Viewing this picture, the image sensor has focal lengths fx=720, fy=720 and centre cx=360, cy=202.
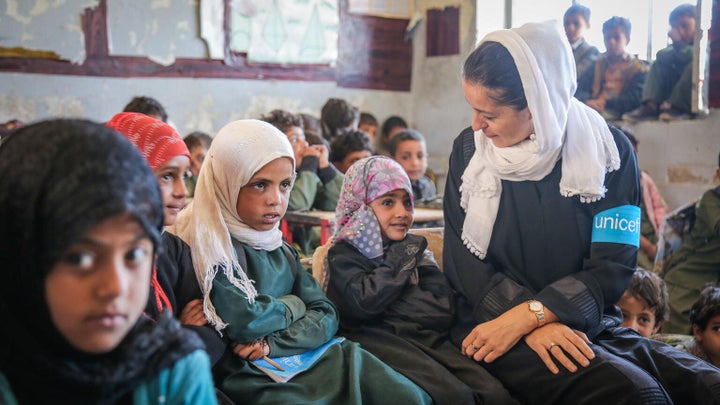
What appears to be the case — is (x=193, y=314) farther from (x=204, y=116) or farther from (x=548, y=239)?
(x=204, y=116)

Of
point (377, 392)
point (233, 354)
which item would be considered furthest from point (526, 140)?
point (233, 354)

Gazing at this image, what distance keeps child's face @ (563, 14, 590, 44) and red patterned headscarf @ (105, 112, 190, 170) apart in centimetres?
510

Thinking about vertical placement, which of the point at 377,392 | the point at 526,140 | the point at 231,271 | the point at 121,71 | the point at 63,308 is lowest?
the point at 377,392

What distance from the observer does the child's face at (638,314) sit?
3.14 metres

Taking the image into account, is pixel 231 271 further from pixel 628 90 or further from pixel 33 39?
pixel 628 90

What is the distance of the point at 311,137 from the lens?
16.4ft

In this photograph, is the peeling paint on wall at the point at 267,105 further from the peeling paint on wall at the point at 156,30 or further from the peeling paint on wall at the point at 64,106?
the peeling paint on wall at the point at 64,106

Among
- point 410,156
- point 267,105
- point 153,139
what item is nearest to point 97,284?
point 153,139

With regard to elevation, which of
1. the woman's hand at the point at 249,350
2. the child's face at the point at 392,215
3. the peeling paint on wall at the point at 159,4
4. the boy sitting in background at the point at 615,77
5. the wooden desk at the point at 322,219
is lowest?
the woman's hand at the point at 249,350

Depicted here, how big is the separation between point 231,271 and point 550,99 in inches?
42.0

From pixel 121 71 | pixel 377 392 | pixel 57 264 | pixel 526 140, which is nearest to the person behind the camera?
pixel 57 264

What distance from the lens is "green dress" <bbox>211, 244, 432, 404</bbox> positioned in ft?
6.59

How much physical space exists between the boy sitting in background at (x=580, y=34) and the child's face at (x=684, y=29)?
0.82 m

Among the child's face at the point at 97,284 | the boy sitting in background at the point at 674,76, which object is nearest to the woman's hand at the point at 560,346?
the child's face at the point at 97,284
